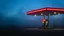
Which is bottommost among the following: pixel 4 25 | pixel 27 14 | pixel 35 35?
pixel 35 35

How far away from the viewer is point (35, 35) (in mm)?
3951

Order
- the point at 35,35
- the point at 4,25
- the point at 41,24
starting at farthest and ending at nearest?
1. the point at 41,24
2. the point at 4,25
3. the point at 35,35

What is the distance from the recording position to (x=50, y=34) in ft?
13.0

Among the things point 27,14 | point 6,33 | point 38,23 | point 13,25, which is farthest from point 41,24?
point 6,33

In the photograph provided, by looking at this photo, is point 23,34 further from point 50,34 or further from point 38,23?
point 38,23

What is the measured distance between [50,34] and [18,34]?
893mm

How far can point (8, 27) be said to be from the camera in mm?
4848

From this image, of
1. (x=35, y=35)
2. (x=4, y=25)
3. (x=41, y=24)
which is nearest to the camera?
(x=35, y=35)

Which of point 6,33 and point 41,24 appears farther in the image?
point 41,24

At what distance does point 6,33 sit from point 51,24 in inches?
70.2

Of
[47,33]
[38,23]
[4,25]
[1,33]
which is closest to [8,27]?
[4,25]

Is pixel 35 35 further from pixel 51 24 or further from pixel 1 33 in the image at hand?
pixel 51 24

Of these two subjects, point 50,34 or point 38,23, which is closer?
point 50,34

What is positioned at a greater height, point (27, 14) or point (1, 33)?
point (27, 14)
